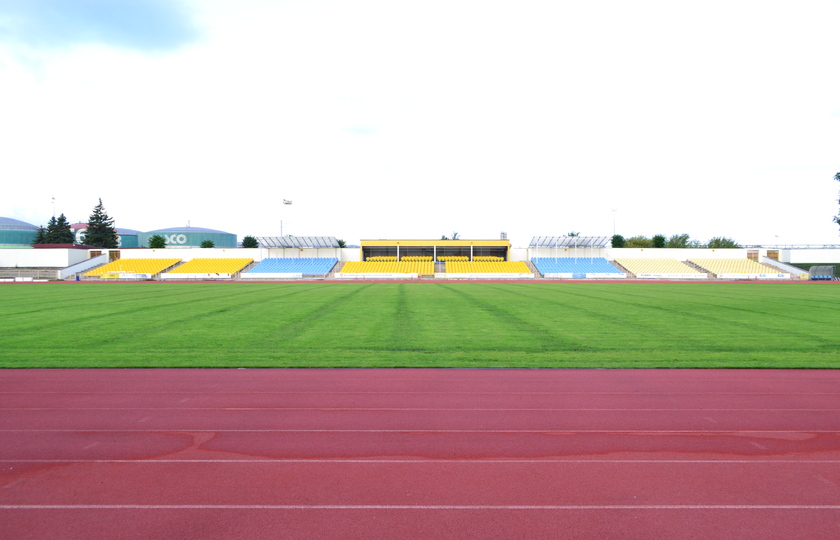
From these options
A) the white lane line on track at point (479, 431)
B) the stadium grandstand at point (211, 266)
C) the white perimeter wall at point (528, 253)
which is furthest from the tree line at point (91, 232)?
the white lane line on track at point (479, 431)

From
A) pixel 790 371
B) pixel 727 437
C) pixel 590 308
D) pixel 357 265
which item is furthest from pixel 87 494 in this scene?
pixel 357 265

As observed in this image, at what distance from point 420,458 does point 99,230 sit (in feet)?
356

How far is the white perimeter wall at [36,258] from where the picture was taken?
58.5 metres

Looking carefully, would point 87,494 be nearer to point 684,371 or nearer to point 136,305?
point 684,371

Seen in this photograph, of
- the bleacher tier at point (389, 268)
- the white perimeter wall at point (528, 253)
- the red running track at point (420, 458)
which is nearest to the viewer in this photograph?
the red running track at point (420, 458)

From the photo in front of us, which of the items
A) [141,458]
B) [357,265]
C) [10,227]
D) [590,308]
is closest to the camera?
[141,458]

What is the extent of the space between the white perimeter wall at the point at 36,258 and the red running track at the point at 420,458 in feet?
204

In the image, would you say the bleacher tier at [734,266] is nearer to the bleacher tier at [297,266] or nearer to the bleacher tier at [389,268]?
the bleacher tier at [389,268]

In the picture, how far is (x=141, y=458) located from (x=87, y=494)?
0.85 metres

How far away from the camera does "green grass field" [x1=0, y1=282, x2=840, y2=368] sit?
36.3 feet

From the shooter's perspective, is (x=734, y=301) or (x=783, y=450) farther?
(x=734, y=301)

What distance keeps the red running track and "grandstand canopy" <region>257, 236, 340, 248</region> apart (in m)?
57.5

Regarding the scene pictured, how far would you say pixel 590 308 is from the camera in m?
22.0

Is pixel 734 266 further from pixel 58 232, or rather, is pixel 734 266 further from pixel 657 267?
pixel 58 232
